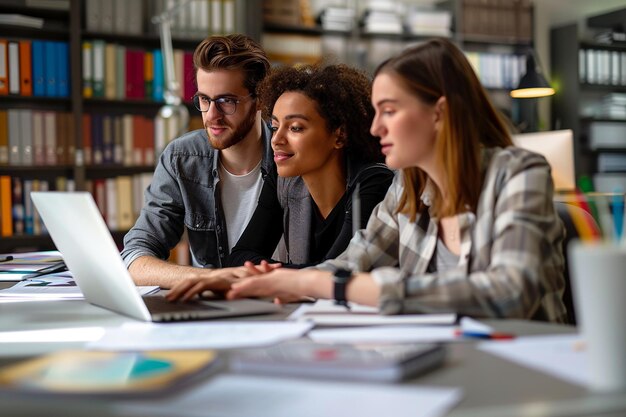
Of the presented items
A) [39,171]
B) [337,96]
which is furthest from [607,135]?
[337,96]

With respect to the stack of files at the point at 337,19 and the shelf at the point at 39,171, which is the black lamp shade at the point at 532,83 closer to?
the stack of files at the point at 337,19

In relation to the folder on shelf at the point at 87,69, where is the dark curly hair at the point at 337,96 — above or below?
below

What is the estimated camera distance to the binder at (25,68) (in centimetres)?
415

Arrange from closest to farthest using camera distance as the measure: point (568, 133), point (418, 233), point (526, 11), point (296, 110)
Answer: point (418, 233) → point (296, 110) → point (568, 133) → point (526, 11)

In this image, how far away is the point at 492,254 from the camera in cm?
136

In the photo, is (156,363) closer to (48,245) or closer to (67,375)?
(67,375)

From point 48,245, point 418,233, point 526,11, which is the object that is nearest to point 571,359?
point 418,233

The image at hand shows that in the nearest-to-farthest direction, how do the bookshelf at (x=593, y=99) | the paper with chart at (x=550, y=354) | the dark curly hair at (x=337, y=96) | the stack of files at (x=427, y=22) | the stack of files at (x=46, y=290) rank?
the paper with chart at (x=550, y=354) < the stack of files at (x=46, y=290) < the dark curly hair at (x=337, y=96) < the stack of files at (x=427, y=22) < the bookshelf at (x=593, y=99)

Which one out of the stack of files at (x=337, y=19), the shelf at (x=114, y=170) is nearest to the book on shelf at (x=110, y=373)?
the shelf at (x=114, y=170)

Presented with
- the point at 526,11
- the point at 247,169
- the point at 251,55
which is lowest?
the point at 247,169

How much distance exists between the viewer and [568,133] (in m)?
4.16

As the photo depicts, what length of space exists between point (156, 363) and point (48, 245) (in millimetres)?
3585

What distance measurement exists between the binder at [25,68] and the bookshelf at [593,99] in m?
3.86

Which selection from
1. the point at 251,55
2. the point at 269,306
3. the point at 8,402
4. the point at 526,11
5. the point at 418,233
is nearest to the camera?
the point at 8,402
